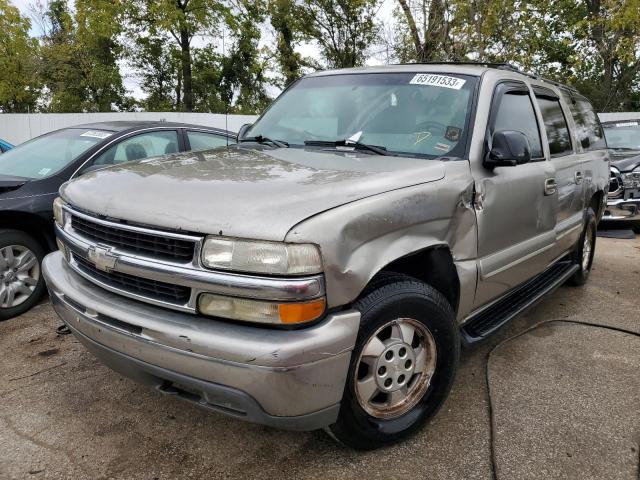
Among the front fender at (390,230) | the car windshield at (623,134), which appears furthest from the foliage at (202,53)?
the front fender at (390,230)

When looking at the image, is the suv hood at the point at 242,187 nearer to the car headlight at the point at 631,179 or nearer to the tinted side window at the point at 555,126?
the tinted side window at the point at 555,126

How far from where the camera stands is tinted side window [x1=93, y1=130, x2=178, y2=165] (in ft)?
15.0

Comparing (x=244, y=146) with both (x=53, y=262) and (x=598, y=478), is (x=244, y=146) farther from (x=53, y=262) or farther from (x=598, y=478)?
(x=598, y=478)

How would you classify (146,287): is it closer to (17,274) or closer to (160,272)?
(160,272)

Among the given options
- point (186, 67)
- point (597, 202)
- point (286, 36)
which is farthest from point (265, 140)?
point (286, 36)

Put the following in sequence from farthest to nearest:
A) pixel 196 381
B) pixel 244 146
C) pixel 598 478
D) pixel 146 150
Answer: pixel 146 150, pixel 244 146, pixel 598 478, pixel 196 381

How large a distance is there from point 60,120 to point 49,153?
16.8 m

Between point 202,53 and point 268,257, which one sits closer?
point 268,257

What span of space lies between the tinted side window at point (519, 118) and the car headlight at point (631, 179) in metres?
4.86

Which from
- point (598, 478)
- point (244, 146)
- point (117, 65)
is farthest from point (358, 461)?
point (117, 65)

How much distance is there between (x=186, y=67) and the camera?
86.2 feet

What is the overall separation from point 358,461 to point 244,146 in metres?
2.00

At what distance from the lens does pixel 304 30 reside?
1051 inches

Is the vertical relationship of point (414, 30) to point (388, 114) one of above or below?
above
